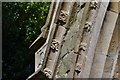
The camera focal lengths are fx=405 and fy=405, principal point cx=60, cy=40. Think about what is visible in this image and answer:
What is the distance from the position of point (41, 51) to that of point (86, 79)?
253cm

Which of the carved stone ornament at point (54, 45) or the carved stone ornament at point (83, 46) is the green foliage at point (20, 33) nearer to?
the carved stone ornament at point (54, 45)

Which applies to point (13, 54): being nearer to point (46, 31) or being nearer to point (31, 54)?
point (31, 54)

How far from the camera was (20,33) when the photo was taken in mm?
18578

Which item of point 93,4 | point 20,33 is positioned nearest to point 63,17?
point 93,4

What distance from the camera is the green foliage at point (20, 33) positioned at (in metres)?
17.7

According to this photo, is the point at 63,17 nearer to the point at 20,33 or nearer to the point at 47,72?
the point at 47,72

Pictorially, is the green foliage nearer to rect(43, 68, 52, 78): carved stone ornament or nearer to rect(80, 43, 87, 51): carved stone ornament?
rect(43, 68, 52, 78): carved stone ornament

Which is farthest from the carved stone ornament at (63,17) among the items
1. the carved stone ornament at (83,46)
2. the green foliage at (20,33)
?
the green foliage at (20,33)

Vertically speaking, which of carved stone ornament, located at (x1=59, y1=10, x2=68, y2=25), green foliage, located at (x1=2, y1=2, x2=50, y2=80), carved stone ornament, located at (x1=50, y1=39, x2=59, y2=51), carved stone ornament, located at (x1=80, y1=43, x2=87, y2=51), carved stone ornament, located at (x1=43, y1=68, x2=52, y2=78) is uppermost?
carved stone ornament, located at (x1=59, y1=10, x2=68, y2=25)

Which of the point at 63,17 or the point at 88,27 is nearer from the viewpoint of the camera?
the point at 88,27

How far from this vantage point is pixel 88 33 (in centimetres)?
310

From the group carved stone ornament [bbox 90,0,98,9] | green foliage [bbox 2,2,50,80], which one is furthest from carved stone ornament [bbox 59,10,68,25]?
green foliage [bbox 2,2,50,80]

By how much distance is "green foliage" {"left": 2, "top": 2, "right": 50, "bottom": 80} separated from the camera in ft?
58.2

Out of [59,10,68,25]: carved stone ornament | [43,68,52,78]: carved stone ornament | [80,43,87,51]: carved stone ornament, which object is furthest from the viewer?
[59,10,68,25]: carved stone ornament
